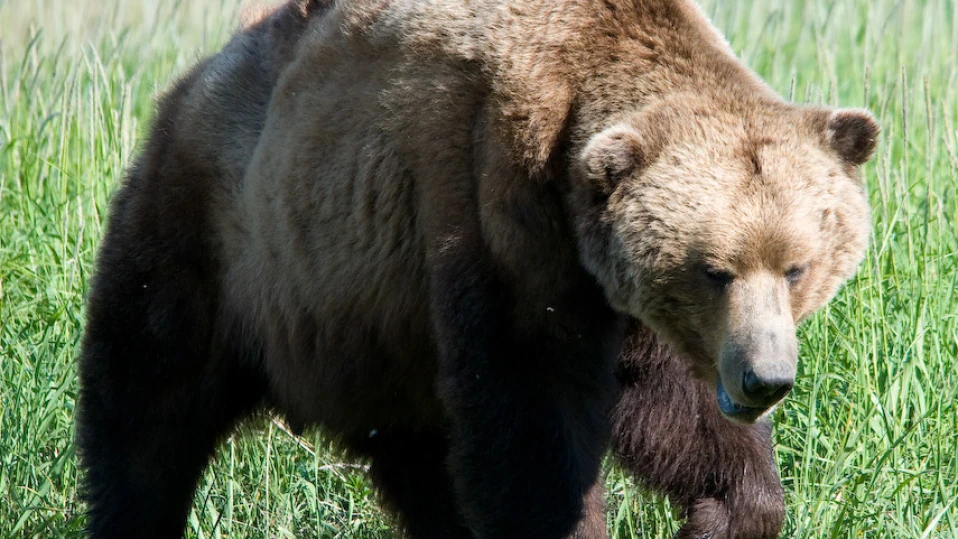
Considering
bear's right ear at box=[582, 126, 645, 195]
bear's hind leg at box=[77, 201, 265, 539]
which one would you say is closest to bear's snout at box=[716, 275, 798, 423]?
bear's right ear at box=[582, 126, 645, 195]

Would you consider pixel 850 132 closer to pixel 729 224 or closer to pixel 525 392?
pixel 729 224

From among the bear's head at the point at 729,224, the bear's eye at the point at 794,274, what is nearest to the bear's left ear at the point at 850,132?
the bear's head at the point at 729,224

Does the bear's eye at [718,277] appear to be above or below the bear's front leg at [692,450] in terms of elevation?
above

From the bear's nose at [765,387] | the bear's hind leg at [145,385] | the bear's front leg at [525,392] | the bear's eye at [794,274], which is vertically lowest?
the bear's hind leg at [145,385]

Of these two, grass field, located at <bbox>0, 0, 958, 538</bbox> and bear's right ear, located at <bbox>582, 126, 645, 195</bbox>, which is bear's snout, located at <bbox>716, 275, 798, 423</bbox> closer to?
bear's right ear, located at <bbox>582, 126, 645, 195</bbox>

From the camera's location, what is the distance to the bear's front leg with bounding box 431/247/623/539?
353 centimetres

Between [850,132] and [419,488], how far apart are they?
229 cm

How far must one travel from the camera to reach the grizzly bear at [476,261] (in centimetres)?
330

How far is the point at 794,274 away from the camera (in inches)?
128

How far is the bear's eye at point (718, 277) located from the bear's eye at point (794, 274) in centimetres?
17

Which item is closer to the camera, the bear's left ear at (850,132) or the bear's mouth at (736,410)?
the bear's mouth at (736,410)

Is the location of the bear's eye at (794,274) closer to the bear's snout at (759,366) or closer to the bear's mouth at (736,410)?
the bear's snout at (759,366)

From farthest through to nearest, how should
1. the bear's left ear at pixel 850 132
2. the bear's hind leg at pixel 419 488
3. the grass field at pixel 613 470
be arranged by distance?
Result: the bear's hind leg at pixel 419 488 → the grass field at pixel 613 470 → the bear's left ear at pixel 850 132

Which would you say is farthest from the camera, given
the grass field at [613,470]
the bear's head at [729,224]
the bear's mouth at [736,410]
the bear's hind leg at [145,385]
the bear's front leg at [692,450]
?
the bear's hind leg at [145,385]
